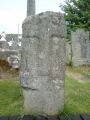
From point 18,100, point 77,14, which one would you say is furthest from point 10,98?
point 77,14

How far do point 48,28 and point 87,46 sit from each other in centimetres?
934

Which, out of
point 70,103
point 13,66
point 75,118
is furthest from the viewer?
point 13,66

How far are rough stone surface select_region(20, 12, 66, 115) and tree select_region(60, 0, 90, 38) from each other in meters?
13.3

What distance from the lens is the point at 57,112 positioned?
4242 millimetres

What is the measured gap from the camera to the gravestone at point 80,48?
1264cm

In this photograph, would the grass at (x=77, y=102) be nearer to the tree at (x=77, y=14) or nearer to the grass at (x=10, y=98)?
the grass at (x=10, y=98)

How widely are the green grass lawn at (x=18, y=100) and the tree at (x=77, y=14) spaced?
11666mm

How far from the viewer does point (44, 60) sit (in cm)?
415

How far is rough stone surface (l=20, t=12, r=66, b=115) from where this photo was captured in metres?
4.15

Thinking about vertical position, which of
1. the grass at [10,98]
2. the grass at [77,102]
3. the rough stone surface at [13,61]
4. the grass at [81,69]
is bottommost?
the grass at [81,69]

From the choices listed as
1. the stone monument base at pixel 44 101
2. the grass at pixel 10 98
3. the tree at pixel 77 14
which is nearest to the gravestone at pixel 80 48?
the tree at pixel 77 14

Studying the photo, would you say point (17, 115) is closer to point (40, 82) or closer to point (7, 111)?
point (7, 111)

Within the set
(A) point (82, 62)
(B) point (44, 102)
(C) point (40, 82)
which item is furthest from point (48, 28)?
(A) point (82, 62)

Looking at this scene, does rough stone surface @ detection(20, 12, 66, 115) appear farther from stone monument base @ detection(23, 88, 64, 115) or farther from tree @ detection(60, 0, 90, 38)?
tree @ detection(60, 0, 90, 38)
